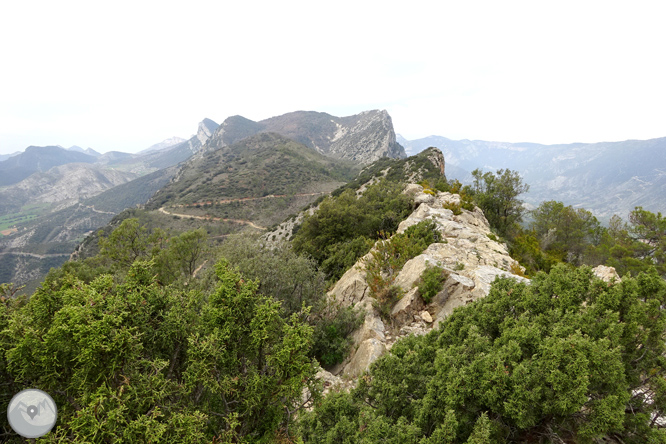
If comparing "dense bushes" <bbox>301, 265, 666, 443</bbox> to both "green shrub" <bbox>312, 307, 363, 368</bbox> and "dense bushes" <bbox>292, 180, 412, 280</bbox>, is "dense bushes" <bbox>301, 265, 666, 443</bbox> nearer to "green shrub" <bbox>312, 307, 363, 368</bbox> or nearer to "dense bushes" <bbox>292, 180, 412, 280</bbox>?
"green shrub" <bbox>312, 307, 363, 368</bbox>

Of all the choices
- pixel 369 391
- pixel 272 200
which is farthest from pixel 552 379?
pixel 272 200

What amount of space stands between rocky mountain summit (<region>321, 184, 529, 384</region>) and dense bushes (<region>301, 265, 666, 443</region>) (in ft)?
7.04

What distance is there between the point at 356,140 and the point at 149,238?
179664 mm

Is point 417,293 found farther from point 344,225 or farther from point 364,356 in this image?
point 344,225

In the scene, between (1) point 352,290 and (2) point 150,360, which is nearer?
(2) point 150,360

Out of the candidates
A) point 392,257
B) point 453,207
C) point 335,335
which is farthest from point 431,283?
point 453,207

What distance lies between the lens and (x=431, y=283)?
12031 millimetres

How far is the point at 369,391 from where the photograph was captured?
652 centimetres

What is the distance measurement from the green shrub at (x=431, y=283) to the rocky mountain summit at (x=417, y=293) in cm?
19

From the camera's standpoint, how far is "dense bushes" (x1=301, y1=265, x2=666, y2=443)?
4.58 m

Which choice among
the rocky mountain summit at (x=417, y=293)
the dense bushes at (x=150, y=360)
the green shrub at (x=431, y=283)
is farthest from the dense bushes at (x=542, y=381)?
the green shrub at (x=431, y=283)

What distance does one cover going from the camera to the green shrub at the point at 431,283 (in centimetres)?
1203

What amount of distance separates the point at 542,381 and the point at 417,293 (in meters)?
7.49

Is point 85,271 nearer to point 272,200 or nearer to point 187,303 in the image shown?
point 187,303
